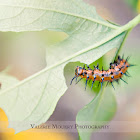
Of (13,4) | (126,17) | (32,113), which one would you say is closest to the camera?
(13,4)

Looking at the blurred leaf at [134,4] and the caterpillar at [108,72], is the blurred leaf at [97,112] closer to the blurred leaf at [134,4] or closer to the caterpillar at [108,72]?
the caterpillar at [108,72]

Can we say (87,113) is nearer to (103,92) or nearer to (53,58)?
(103,92)

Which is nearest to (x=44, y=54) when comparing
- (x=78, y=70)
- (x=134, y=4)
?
(x=78, y=70)

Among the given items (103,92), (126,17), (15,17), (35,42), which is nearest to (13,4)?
(15,17)

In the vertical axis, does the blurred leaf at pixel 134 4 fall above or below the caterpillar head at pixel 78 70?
above

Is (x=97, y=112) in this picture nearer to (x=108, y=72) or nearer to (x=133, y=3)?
(x=108, y=72)

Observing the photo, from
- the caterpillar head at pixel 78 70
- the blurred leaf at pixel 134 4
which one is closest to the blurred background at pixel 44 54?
the blurred leaf at pixel 134 4
